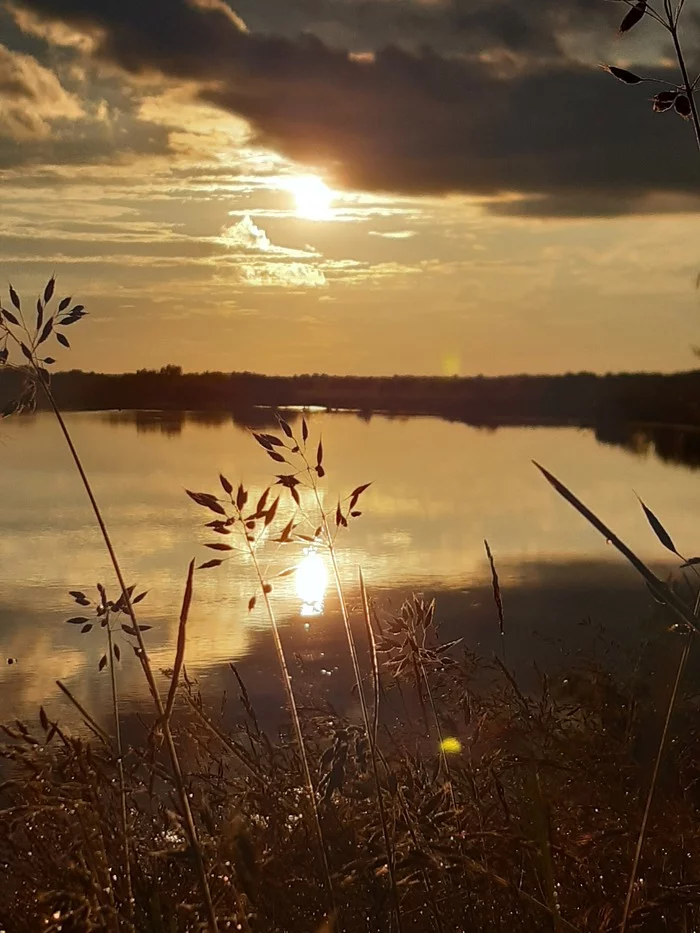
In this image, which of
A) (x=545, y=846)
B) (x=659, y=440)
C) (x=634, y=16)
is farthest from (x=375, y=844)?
(x=659, y=440)

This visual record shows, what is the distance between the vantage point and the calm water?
7.23m

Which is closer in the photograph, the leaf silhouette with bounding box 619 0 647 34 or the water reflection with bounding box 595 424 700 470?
the leaf silhouette with bounding box 619 0 647 34

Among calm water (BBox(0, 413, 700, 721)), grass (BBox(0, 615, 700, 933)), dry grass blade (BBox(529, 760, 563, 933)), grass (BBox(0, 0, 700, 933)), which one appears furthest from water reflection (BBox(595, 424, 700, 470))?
dry grass blade (BBox(529, 760, 563, 933))

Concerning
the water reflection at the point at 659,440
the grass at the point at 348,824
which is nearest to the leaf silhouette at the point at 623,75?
the grass at the point at 348,824

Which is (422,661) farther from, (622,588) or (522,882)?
(622,588)

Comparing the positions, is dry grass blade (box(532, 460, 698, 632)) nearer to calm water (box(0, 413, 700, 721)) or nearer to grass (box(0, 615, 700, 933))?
grass (box(0, 615, 700, 933))

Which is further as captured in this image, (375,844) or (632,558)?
(375,844)

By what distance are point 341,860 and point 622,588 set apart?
8305 mm

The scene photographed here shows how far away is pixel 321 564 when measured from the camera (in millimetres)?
9258

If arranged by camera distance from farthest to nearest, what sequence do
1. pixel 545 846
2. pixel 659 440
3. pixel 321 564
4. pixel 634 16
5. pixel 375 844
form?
pixel 659 440
pixel 321 564
pixel 375 844
pixel 545 846
pixel 634 16

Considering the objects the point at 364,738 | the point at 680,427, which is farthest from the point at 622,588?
the point at 680,427

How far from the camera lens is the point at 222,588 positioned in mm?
9883

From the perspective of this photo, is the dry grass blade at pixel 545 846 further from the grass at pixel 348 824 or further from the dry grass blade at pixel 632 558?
the dry grass blade at pixel 632 558

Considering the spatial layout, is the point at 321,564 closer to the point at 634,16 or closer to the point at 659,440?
the point at 634,16
